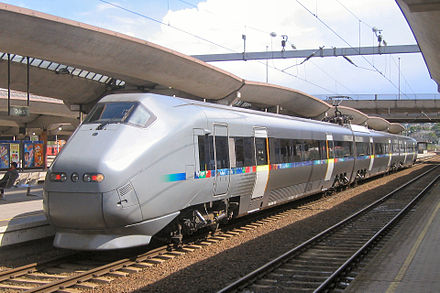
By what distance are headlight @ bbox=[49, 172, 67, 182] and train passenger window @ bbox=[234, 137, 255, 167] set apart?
4034mm

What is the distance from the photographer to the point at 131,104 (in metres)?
8.11

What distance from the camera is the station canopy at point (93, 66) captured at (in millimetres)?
14469

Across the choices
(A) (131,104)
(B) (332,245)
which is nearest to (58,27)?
(A) (131,104)

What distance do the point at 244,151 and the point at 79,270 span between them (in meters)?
4.63

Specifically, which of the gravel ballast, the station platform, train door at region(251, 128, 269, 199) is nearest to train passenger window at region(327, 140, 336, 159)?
the gravel ballast

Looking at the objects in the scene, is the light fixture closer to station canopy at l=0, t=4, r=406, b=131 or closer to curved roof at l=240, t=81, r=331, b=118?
station canopy at l=0, t=4, r=406, b=131

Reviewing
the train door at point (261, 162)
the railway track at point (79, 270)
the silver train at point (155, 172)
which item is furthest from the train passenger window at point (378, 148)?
the railway track at point (79, 270)

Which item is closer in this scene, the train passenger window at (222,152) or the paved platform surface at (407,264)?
the paved platform surface at (407,264)

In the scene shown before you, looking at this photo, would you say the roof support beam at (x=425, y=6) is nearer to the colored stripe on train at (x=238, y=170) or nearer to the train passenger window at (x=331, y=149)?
the colored stripe on train at (x=238, y=170)

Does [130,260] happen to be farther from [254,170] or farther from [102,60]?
[102,60]

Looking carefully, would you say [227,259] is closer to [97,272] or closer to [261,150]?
[97,272]

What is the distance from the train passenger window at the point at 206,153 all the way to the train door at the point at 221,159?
14cm

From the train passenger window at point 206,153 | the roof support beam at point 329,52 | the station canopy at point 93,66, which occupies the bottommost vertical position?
the train passenger window at point 206,153

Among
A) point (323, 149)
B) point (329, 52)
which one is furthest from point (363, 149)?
point (329, 52)
